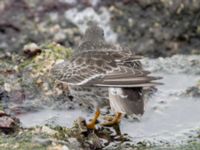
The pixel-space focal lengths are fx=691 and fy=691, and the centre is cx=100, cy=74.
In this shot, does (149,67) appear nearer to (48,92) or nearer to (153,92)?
(153,92)

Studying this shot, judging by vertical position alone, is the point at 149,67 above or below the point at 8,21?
below

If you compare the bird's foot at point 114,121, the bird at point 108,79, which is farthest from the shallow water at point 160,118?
the bird at point 108,79

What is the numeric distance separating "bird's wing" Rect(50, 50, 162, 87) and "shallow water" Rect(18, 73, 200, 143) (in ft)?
1.48

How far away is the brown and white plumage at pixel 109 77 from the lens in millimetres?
7035

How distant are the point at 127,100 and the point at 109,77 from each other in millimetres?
361

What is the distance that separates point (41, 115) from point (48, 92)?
1.67 ft

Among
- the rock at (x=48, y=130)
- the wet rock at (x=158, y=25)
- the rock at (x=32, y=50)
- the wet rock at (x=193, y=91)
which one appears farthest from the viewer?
the wet rock at (x=158, y=25)

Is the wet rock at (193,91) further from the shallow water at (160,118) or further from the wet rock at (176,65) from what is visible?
the wet rock at (176,65)

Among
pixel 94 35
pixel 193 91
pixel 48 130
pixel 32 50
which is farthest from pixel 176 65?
pixel 48 130

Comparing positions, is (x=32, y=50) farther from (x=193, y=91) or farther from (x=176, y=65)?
(x=193, y=91)

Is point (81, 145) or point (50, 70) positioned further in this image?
point (50, 70)

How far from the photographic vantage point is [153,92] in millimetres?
8406

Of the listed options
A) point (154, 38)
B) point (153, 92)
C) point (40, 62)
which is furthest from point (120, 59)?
point (154, 38)

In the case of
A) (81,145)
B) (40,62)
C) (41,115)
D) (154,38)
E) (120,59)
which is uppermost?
(154,38)
